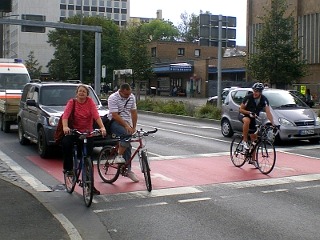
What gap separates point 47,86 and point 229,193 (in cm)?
727

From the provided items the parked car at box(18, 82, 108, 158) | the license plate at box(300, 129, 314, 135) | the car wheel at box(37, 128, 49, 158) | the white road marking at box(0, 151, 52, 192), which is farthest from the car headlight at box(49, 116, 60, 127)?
the license plate at box(300, 129, 314, 135)

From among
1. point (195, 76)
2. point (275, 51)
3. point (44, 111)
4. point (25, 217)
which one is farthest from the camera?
point (195, 76)

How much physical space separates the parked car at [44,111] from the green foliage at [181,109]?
1249cm

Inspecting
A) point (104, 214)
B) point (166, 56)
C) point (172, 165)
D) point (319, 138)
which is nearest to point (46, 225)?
point (104, 214)

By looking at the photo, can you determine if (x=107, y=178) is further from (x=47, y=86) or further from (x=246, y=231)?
(x=47, y=86)

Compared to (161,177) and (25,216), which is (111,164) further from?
(25,216)

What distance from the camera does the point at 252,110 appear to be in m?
11.7

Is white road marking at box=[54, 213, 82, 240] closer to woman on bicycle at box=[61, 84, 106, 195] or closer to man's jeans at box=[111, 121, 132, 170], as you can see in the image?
woman on bicycle at box=[61, 84, 106, 195]

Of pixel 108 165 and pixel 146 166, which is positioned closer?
pixel 146 166

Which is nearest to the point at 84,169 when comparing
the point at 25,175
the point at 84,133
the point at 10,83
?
the point at 84,133

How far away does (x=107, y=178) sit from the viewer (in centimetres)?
991

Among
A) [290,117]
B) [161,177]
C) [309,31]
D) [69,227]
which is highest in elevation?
[309,31]

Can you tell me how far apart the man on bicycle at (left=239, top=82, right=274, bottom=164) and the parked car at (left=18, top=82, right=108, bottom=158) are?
3130 millimetres

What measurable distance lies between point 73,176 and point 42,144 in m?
4.58
